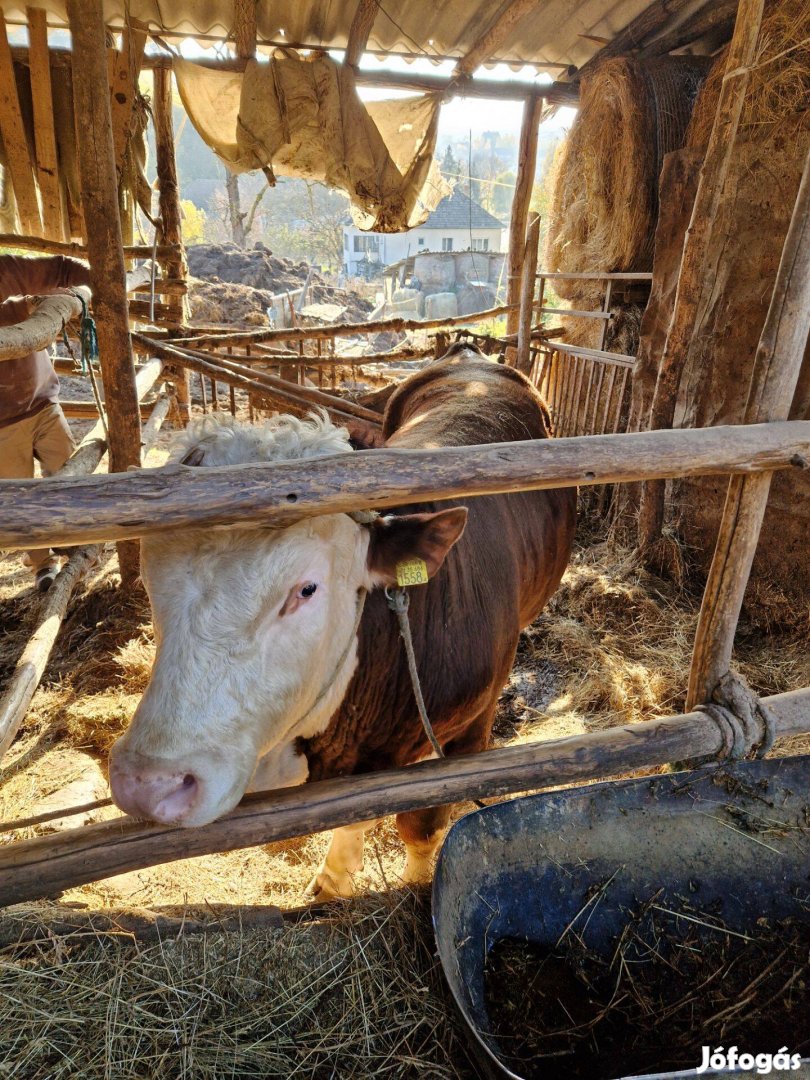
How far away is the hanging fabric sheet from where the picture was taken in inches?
211

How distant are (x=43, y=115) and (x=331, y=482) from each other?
4785mm

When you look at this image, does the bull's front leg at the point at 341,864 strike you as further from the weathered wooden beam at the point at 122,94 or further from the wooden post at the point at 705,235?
the weathered wooden beam at the point at 122,94

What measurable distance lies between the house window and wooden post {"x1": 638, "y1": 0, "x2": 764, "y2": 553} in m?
47.7

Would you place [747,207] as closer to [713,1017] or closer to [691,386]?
[691,386]

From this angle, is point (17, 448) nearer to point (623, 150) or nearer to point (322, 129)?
point (322, 129)

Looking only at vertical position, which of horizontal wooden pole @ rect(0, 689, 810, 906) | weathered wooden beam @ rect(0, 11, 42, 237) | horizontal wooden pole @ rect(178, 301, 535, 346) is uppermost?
weathered wooden beam @ rect(0, 11, 42, 237)

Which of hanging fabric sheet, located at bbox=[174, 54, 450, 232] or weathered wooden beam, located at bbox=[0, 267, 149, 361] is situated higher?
hanging fabric sheet, located at bbox=[174, 54, 450, 232]

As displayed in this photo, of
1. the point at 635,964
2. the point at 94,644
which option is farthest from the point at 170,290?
the point at 635,964

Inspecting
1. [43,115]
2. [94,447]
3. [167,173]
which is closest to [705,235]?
[94,447]

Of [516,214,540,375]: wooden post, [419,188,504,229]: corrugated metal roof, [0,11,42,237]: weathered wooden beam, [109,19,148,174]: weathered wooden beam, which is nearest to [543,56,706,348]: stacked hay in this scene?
[516,214,540,375]: wooden post

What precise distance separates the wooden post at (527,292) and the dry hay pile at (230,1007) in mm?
5086

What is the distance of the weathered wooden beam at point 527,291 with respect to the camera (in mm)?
5910

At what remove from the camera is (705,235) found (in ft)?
12.8

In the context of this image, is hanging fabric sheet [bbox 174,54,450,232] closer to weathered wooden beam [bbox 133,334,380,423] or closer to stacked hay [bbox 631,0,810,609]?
weathered wooden beam [bbox 133,334,380,423]
